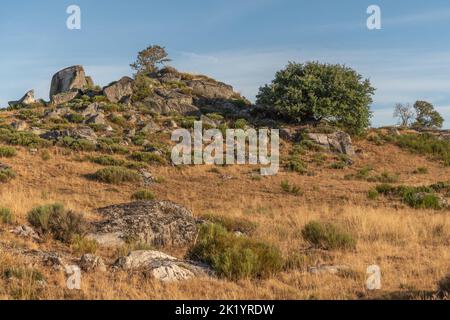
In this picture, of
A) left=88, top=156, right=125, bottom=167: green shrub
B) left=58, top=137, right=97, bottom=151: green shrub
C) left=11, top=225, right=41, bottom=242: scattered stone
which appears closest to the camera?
left=11, top=225, right=41, bottom=242: scattered stone

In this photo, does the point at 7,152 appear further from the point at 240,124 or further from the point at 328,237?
the point at 328,237

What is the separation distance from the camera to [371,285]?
7230 mm

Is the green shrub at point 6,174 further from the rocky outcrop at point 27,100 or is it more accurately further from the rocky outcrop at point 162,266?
the rocky outcrop at point 27,100

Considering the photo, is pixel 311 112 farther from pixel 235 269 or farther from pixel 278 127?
pixel 235 269

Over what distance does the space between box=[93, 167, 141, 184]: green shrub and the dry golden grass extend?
747 millimetres

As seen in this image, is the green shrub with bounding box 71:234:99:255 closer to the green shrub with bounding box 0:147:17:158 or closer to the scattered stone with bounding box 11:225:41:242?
the scattered stone with bounding box 11:225:41:242

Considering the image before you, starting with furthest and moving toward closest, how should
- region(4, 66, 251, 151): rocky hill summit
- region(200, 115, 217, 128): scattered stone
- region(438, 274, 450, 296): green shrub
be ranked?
1. region(200, 115, 217, 128): scattered stone
2. region(4, 66, 251, 151): rocky hill summit
3. region(438, 274, 450, 296): green shrub

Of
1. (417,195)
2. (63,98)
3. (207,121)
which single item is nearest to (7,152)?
(207,121)

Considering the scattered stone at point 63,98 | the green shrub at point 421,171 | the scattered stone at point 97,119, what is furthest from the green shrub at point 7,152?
the green shrub at point 421,171

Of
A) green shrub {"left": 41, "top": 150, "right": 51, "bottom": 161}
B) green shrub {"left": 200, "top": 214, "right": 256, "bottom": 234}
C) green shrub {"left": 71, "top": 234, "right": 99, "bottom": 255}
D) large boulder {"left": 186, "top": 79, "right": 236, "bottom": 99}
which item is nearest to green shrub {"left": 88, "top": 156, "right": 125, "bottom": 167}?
green shrub {"left": 41, "top": 150, "right": 51, "bottom": 161}

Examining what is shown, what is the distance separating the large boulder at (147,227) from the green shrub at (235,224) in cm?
106

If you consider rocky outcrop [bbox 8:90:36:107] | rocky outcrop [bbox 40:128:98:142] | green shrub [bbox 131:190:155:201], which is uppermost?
rocky outcrop [bbox 8:90:36:107]

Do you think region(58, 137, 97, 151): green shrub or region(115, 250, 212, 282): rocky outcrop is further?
region(58, 137, 97, 151): green shrub

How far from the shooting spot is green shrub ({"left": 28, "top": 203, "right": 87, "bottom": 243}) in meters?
10.3
